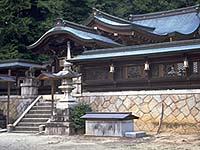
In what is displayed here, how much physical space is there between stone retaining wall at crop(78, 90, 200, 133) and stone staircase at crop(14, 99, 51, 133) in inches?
118

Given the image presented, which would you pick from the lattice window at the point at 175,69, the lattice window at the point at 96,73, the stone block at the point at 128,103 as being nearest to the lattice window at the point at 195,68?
the lattice window at the point at 175,69

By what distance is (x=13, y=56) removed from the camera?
29344 mm

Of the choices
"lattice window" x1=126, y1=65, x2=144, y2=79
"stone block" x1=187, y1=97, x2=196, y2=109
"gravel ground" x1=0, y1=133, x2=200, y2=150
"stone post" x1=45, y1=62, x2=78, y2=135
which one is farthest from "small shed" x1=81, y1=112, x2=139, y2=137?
"lattice window" x1=126, y1=65, x2=144, y2=79

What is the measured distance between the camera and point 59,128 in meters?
15.8

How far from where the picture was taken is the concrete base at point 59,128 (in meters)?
15.5

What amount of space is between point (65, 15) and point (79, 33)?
10826mm

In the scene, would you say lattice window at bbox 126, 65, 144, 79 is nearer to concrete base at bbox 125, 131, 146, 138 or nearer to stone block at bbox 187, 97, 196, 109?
stone block at bbox 187, 97, 196, 109

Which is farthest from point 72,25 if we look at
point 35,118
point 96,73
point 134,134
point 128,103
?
point 134,134

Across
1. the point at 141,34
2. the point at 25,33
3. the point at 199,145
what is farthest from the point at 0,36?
the point at 199,145

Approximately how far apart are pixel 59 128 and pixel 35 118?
9.36ft

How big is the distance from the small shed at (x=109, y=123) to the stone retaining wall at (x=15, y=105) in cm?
676

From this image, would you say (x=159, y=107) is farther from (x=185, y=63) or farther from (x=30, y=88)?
(x=30, y=88)

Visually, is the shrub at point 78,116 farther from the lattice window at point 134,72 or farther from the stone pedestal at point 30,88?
the stone pedestal at point 30,88

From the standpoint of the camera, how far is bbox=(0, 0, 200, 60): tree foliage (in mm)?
30016
